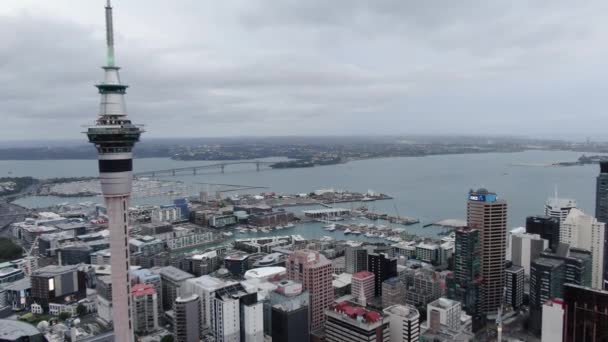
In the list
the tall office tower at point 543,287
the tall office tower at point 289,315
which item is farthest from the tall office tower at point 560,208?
the tall office tower at point 289,315

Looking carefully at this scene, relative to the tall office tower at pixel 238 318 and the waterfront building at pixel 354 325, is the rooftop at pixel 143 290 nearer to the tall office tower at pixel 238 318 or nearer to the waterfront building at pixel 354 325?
the tall office tower at pixel 238 318

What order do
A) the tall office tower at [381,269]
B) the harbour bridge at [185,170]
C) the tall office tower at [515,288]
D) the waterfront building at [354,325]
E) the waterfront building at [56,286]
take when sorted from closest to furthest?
1. the waterfront building at [354,325]
2. the tall office tower at [515,288]
3. the waterfront building at [56,286]
4. the tall office tower at [381,269]
5. the harbour bridge at [185,170]

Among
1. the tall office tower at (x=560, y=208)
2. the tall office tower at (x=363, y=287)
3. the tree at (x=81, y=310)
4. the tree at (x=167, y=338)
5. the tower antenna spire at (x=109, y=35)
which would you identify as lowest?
the tree at (x=81, y=310)

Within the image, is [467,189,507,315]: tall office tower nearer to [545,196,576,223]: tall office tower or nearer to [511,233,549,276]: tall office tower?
[511,233,549,276]: tall office tower

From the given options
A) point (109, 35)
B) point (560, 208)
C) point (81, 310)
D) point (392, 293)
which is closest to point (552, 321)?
point (392, 293)

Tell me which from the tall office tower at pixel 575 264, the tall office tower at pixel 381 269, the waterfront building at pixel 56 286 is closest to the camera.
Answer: the tall office tower at pixel 575 264
